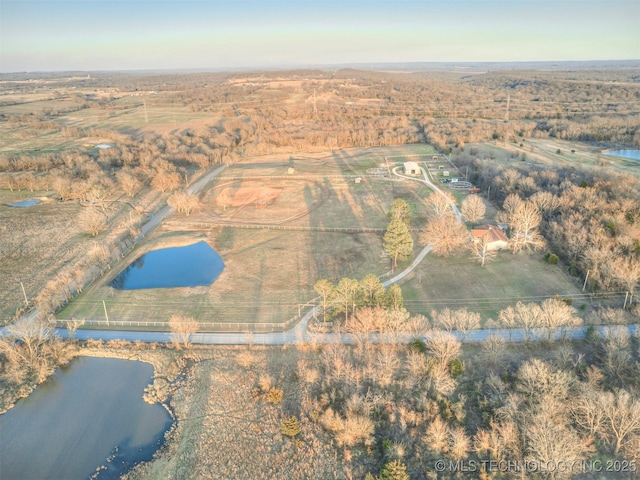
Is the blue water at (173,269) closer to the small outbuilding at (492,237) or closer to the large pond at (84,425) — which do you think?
the large pond at (84,425)

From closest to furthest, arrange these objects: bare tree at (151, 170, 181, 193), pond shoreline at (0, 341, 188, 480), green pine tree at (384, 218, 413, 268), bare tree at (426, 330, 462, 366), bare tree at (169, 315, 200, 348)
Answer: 1. pond shoreline at (0, 341, 188, 480)
2. bare tree at (426, 330, 462, 366)
3. bare tree at (169, 315, 200, 348)
4. green pine tree at (384, 218, 413, 268)
5. bare tree at (151, 170, 181, 193)

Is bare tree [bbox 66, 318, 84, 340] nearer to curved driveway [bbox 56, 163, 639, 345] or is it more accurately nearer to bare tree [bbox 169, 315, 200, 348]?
curved driveway [bbox 56, 163, 639, 345]

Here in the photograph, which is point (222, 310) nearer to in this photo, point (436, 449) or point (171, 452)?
point (171, 452)

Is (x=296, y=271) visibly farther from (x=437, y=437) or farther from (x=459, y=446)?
(x=459, y=446)

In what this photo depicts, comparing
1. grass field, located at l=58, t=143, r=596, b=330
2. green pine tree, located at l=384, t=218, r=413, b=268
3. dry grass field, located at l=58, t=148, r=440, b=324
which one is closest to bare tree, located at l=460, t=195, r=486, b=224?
grass field, located at l=58, t=143, r=596, b=330

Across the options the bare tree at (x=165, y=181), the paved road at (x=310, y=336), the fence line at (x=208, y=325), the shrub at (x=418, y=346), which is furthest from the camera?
the bare tree at (x=165, y=181)

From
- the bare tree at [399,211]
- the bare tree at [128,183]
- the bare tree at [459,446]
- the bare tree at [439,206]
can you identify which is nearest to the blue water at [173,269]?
the bare tree at [399,211]
